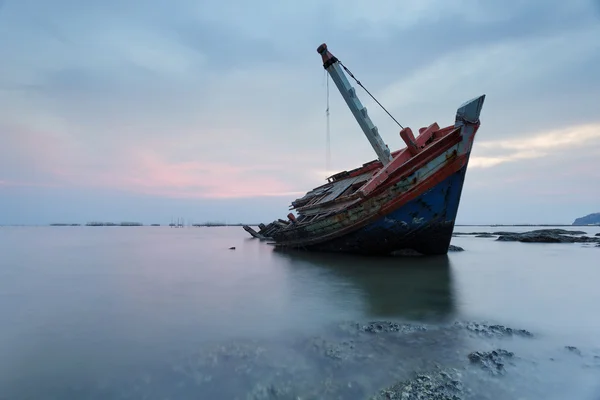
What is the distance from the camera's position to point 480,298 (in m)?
7.15

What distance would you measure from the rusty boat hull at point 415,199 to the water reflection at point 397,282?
0.86 m

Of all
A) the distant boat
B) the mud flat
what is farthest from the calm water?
the distant boat

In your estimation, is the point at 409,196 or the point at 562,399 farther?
the point at 409,196

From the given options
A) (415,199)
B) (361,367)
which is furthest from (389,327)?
(415,199)

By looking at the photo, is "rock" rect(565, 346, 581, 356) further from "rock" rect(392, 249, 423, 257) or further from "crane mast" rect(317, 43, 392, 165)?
"crane mast" rect(317, 43, 392, 165)

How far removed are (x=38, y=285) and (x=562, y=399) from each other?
12570 millimetres

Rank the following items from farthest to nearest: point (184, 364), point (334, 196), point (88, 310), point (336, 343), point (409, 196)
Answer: point (334, 196) → point (409, 196) → point (88, 310) → point (336, 343) → point (184, 364)

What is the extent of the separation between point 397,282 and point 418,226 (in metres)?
4.51

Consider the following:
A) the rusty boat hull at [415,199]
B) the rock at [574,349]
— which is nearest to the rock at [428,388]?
the rock at [574,349]

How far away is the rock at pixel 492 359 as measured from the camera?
3.63 meters

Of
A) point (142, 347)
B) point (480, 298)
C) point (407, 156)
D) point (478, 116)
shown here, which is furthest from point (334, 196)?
point (142, 347)

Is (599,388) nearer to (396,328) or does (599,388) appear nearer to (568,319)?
(396,328)

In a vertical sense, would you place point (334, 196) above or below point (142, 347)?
above

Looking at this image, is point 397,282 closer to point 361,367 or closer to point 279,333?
point 279,333
